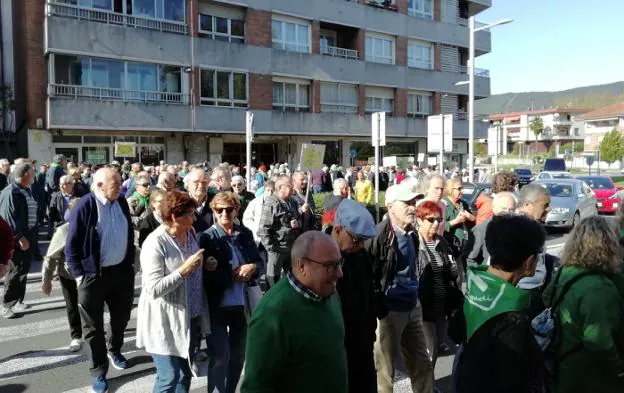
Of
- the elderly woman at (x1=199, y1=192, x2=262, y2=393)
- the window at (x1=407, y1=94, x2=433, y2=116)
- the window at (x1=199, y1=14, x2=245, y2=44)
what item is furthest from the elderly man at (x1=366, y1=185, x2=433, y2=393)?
the window at (x1=407, y1=94, x2=433, y2=116)

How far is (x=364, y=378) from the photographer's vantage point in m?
3.45

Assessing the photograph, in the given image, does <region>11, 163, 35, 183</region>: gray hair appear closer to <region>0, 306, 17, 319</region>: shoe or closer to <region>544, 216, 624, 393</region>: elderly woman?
<region>0, 306, 17, 319</region>: shoe

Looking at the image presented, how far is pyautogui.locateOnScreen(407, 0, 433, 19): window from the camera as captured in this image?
116 feet

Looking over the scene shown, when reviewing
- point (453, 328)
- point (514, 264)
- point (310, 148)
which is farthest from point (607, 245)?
point (310, 148)

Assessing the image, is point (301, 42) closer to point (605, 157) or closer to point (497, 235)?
point (497, 235)

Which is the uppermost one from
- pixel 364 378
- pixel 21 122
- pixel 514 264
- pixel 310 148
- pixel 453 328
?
pixel 21 122

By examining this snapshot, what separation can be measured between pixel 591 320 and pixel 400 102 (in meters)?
32.9

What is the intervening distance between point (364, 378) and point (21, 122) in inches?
1015

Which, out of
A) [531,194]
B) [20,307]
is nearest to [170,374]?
[531,194]

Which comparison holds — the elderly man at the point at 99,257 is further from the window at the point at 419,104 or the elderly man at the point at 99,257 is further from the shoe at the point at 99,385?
the window at the point at 419,104

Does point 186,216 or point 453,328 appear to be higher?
point 186,216

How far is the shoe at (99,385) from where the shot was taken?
189 inches

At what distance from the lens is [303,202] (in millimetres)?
8625

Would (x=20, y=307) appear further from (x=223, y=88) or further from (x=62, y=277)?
(x=223, y=88)
